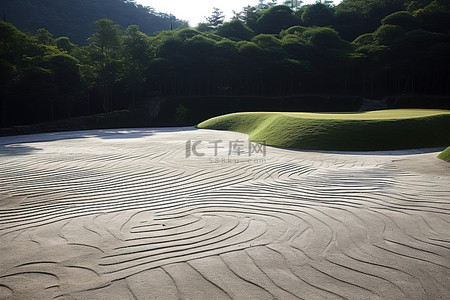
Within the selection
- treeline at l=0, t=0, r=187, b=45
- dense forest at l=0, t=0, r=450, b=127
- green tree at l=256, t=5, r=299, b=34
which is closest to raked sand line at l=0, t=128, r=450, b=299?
dense forest at l=0, t=0, r=450, b=127

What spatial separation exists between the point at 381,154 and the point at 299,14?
57.7 metres

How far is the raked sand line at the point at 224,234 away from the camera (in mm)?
2727

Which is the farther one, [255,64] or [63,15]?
[63,15]

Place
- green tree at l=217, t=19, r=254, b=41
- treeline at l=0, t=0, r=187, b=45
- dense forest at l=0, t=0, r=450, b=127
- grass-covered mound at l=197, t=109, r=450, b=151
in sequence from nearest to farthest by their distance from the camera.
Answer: grass-covered mound at l=197, t=109, r=450, b=151 → dense forest at l=0, t=0, r=450, b=127 → green tree at l=217, t=19, r=254, b=41 → treeline at l=0, t=0, r=187, b=45

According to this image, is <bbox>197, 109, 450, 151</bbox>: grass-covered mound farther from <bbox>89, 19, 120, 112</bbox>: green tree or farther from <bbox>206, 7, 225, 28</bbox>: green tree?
<bbox>206, 7, 225, 28</bbox>: green tree

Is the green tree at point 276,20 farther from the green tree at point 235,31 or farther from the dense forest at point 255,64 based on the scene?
the dense forest at point 255,64

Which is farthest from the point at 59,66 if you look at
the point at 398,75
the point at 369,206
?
the point at 398,75

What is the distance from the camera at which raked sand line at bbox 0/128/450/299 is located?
273 centimetres

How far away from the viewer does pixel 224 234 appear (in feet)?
12.5

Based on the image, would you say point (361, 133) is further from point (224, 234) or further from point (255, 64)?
point (255, 64)

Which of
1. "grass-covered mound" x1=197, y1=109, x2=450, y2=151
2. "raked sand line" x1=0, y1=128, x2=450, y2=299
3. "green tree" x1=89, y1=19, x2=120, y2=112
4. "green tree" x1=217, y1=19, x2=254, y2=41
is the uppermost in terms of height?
"green tree" x1=217, y1=19, x2=254, y2=41

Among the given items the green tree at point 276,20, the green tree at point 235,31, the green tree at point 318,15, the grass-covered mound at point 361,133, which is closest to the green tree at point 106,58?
the green tree at point 235,31

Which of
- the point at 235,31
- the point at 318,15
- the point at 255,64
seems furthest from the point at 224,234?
the point at 318,15

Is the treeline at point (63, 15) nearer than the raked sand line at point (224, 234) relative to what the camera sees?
No
